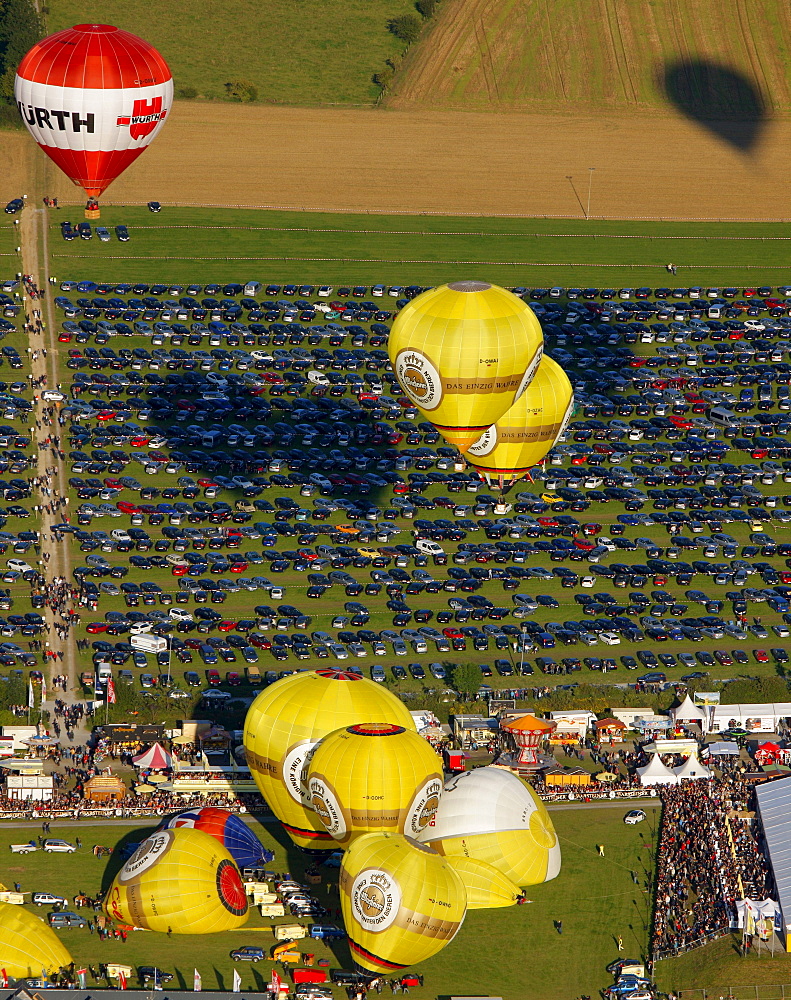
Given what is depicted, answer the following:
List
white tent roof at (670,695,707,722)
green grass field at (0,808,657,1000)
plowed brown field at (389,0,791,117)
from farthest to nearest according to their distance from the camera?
plowed brown field at (389,0,791,117)
white tent roof at (670,695,707,722)
green grass field at (0,808,657,1000)

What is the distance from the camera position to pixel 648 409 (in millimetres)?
143250

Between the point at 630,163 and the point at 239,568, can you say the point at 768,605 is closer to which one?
the point at 239,568

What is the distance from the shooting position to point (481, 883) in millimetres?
88875

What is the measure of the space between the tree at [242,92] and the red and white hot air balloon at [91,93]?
77147 millimetres

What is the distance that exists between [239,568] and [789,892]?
145ft

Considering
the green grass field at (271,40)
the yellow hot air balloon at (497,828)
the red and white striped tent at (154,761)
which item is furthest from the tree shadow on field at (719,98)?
the yellow hot air balloon at (497,828)

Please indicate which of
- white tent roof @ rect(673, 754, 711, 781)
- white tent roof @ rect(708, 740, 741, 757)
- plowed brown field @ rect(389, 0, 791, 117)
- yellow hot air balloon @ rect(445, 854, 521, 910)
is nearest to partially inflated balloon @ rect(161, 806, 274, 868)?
yellow hot air balloon @ rect(445, 854, 521, 910)

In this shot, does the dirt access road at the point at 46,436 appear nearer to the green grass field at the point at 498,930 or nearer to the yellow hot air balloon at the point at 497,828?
the green grass field at the point at 498,930

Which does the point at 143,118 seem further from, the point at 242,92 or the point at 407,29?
the point at 407,29

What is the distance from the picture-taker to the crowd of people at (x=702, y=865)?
87.3m

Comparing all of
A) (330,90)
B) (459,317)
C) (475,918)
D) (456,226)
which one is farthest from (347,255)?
(475,918)

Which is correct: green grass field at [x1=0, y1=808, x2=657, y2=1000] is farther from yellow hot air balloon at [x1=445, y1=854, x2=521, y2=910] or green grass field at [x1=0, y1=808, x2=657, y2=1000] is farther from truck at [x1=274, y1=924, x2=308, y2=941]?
yellow hot air balloon at [x1=445, y1=854, x2=521, y2=910]

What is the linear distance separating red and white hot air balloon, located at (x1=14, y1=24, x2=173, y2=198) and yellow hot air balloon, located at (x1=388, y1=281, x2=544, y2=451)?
722 inches

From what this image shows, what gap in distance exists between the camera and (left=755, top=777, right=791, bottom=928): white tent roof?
3477 inches
